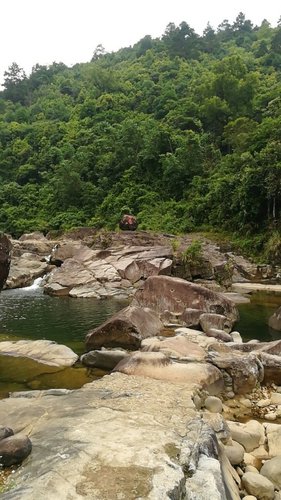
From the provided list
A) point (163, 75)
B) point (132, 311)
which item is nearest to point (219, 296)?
point (132, 311)

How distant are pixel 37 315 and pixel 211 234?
21371 millimetres

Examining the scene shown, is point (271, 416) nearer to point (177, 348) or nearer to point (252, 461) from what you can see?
point (252, 461)

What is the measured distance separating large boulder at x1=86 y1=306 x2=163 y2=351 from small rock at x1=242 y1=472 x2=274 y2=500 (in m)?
7.18

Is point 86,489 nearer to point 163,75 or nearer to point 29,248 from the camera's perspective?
point 29,248

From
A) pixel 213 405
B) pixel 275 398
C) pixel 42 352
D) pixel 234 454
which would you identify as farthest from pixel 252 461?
pixel 42 352

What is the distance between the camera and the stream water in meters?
11.5

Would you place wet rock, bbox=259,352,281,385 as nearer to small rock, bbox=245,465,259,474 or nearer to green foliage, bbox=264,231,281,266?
small rock, bbox=245,465,259,474

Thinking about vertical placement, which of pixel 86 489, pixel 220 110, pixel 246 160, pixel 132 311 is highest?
pixel 220 110

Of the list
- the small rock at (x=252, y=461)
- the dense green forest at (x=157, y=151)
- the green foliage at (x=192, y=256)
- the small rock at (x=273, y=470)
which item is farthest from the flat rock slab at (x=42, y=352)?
the dense green forest at (x=157, y=151)

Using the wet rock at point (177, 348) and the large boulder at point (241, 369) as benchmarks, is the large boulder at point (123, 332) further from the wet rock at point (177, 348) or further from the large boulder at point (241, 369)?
the large boulder at point (241, 369)

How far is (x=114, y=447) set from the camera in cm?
598

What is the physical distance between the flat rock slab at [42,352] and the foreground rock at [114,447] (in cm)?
379

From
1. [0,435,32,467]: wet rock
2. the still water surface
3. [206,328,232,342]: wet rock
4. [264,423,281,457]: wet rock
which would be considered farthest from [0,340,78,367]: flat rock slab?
[0,435,32,467]: wet rock

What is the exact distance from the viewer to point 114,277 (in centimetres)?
2956
